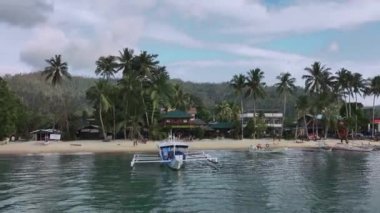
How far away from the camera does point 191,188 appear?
153 ft

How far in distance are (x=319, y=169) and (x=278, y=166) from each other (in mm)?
5575

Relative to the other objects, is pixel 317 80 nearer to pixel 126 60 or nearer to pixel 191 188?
pixel 126 60

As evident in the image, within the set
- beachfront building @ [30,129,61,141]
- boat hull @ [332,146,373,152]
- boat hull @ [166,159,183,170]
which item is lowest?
boat hull @ [166,159,183,170]

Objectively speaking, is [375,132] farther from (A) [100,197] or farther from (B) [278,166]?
(A) [100,197]

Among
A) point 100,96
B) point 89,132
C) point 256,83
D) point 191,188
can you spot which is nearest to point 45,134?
point 89,132

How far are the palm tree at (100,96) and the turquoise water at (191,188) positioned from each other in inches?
1898

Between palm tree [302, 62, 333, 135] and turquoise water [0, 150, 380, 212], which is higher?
palm tree [302, 62, 333, 135]

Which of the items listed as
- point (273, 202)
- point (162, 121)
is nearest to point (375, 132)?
point (162, 121)

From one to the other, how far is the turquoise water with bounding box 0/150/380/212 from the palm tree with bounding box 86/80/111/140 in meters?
48.2

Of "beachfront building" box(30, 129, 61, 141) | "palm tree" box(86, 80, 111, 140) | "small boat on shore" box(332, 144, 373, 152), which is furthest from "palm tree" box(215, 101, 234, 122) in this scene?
"small boat on shore" box(332, 144, 373, 152)

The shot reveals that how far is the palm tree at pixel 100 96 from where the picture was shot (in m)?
118

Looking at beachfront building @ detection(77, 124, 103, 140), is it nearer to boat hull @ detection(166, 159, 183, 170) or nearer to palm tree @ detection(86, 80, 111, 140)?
palm tree @ detection(86, 80, 111, 140)

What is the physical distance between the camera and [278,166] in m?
68.4

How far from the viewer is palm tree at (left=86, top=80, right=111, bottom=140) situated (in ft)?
387
